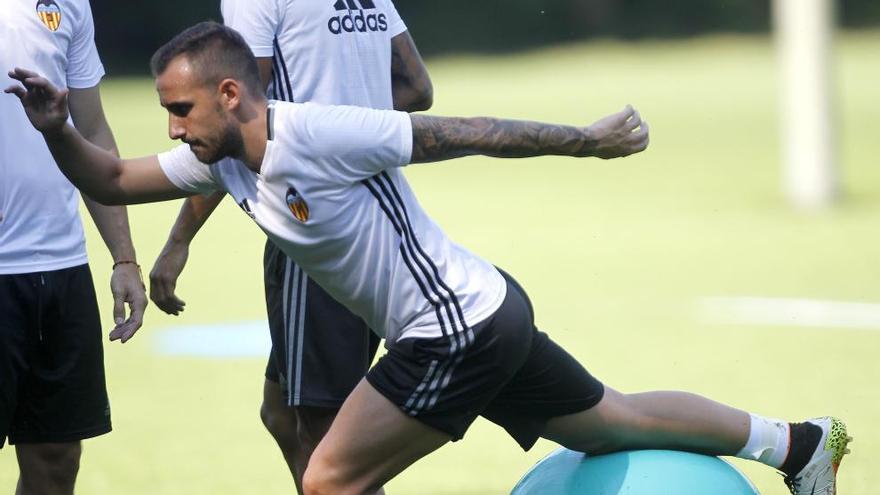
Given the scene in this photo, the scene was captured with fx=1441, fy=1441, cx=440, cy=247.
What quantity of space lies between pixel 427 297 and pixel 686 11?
40807mm

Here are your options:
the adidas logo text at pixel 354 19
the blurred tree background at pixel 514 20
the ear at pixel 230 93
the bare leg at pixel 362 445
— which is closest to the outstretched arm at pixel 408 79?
the adidas logo text at pixel 354 19

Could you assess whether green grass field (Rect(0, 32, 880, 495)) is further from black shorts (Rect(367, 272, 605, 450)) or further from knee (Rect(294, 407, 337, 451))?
black shorts (Rect(367, 272, 605, 450))

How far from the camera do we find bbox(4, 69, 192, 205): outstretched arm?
464 cm

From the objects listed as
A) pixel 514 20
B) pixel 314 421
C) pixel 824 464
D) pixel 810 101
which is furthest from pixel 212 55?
pixel 514 20

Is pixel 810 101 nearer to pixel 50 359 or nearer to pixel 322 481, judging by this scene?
pixel 50 359

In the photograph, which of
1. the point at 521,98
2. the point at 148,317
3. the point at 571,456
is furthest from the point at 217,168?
the point at 521,98

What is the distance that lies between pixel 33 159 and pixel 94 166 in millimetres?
636

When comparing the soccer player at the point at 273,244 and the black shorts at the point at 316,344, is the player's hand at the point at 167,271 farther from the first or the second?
the black shorts at the point at 316,344

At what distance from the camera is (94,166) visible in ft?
16.2

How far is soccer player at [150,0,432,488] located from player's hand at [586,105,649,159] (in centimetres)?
106

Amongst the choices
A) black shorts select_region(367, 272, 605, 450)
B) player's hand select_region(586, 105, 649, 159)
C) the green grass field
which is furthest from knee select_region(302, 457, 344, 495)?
the green grass field

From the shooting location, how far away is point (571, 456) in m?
5.55

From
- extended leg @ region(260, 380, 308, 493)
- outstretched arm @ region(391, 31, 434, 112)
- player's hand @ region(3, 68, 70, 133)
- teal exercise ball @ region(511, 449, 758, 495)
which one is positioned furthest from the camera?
extended leg @ region(260, 380, 308, 493)

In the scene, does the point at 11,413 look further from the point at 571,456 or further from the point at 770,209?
the point at 770,209
